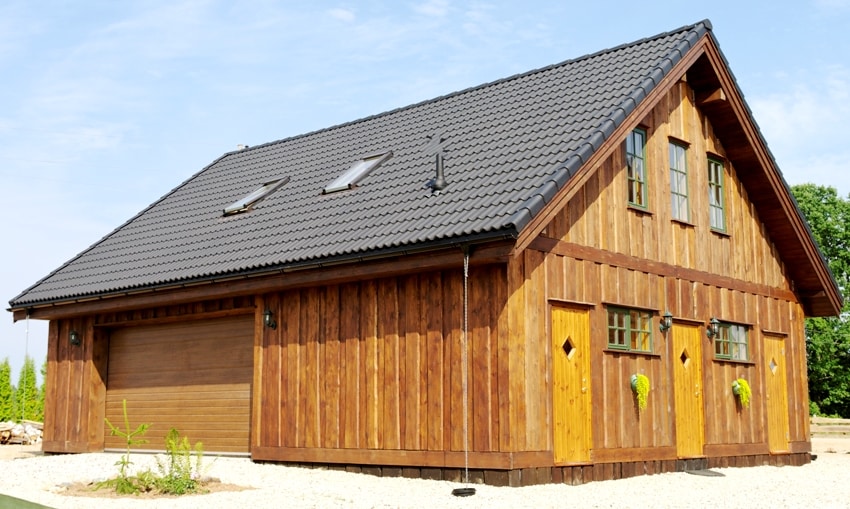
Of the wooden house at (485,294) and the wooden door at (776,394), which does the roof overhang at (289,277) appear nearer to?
the wooden house at (485,294)

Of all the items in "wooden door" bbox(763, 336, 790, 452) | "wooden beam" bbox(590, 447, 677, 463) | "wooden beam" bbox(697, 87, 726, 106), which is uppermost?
"wooden beam" bbox(697, 87, 726, 106)

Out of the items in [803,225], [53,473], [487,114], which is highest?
[487,114]

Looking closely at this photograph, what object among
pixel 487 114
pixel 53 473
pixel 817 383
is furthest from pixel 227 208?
pixel 817 383

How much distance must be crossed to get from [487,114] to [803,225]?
6127 millimetres

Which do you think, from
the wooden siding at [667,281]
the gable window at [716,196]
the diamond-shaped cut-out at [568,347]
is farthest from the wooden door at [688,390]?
the diamond-shaped cut-out at [568,347]

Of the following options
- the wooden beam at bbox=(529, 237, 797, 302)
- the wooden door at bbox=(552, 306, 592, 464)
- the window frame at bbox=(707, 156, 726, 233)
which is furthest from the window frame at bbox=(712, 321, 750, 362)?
the wooden door at bbox=(552, 306, 592, 464)

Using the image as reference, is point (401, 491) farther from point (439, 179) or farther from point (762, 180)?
point (762, 180)

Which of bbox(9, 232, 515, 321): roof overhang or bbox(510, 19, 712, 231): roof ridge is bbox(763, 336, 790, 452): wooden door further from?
bbox(9, 232, 515, 321): roof overhang

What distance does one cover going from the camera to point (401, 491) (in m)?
11.9

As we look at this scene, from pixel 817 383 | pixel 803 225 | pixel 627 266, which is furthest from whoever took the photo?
pixel 817 383

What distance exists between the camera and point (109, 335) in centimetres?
1841

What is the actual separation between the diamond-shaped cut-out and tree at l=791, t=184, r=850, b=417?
2859 centimetres

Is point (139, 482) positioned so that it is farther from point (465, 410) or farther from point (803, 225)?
point (803, 225)

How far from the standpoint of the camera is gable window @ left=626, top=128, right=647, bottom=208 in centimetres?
1504
